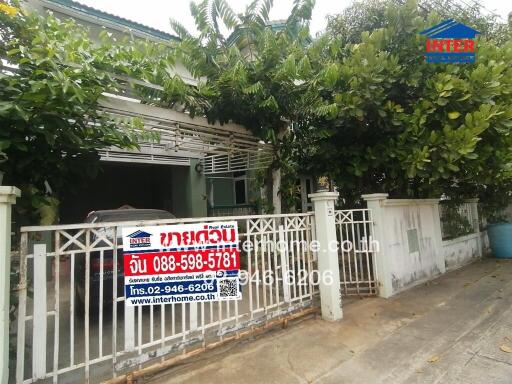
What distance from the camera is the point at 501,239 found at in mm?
7543

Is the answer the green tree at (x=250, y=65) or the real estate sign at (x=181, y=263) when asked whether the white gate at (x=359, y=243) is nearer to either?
the green tree at (x=250, y=65)

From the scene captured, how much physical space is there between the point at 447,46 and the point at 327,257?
4318 millimetres

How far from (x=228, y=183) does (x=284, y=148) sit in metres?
5.59

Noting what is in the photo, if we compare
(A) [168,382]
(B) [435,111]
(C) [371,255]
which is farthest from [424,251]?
(A) [168,382]

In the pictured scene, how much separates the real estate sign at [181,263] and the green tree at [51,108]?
0.89 metres

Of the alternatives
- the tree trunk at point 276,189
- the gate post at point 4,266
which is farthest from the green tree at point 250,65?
the gate post at point 4,266

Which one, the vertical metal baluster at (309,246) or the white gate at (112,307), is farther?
the vertical metal baluster at (309,246)

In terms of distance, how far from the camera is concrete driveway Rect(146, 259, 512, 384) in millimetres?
2664

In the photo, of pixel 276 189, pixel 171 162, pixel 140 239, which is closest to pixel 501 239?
pixel 276 189

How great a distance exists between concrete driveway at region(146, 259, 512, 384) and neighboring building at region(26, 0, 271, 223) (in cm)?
282

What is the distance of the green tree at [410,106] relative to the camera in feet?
13.5

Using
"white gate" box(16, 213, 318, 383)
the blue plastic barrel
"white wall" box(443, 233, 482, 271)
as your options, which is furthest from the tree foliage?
the blue plastic barrel

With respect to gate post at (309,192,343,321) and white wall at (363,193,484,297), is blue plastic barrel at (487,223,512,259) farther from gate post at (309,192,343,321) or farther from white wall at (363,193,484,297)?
gate post at (309,192,343,321)

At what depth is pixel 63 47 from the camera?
2498mm
